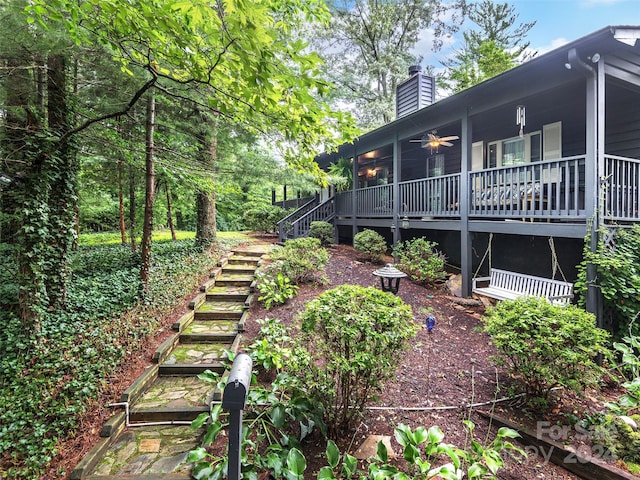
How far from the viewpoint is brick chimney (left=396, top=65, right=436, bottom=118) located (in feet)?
35.8

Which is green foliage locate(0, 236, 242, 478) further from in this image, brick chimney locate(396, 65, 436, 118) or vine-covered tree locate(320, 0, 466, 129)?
vine-covered tree locate(320, 0, 466, 129)

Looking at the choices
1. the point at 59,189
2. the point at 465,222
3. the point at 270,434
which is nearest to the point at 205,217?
the point at 59,189

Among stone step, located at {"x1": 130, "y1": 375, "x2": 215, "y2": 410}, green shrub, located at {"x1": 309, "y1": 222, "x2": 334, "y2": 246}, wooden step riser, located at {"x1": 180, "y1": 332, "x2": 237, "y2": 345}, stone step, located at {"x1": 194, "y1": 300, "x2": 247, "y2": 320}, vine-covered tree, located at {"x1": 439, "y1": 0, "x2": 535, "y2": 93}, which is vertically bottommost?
stone step, located at {"x1": 130, "y1": 375, "x2": 215, "y2": 410}

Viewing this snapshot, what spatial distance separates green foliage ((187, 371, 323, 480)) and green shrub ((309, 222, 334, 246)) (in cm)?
806

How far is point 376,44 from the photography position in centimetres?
1916

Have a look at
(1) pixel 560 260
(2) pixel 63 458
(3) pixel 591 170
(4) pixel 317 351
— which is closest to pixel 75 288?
(2) pixel 63 458

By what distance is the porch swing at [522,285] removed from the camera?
5.83 m

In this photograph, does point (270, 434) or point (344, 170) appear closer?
point (270, 434)

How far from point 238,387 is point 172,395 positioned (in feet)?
9.45

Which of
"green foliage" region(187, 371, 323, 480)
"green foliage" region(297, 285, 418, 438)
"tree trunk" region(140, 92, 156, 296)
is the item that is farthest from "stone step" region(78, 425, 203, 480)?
"tree trunk" region(140, 92, 156, 296)

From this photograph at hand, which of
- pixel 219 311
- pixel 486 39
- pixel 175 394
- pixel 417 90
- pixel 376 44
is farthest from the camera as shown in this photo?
pixel 376 44

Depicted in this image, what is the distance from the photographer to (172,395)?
3.83 meters

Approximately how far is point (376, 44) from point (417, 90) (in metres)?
10.7

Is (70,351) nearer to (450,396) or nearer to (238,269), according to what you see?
(238,269)
